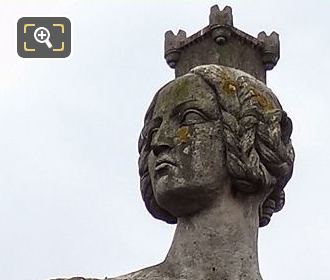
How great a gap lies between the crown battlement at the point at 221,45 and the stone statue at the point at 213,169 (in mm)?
24982

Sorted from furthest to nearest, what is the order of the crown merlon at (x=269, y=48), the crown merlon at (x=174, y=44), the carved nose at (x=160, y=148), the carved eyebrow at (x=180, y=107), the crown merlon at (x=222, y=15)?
the crown merlon at (x=222, y=15) < the crown merlon at (x=174, y=44) < the crown merlon at (x=269, y=48) < the carved eyebrow at (x=180, y=107) < the carved nose at (x=160, y=148)

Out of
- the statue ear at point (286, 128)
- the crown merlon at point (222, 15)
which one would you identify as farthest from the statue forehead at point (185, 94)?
the crown merlon at point (222, 15)

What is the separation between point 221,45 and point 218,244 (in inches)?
1342

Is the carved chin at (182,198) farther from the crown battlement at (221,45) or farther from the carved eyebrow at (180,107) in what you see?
the crown battlement at (221,45)

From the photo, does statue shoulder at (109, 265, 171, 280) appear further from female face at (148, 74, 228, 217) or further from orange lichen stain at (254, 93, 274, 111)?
orange lichen stain at (254, 93, 274, 111)

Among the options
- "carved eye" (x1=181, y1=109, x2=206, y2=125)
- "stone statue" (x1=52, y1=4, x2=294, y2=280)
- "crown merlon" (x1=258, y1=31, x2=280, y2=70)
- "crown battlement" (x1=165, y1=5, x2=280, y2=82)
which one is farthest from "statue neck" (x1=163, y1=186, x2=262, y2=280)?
"crown battlement" (x1=165, y1=5, x2=280, y2=82)

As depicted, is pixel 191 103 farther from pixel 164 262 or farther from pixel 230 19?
pixel 230 19

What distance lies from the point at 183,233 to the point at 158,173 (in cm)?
56

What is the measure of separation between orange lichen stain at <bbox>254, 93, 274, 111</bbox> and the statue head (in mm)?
12

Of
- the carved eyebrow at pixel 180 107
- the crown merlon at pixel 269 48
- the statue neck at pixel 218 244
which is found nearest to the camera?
the statue neck at pixel 218 244

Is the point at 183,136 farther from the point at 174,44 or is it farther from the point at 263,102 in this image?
the point at 174,44

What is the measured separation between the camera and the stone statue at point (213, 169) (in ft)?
36.1

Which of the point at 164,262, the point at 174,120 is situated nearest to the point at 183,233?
the point at 164,262

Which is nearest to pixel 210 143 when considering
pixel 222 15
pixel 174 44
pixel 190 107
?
pixel 190 107
